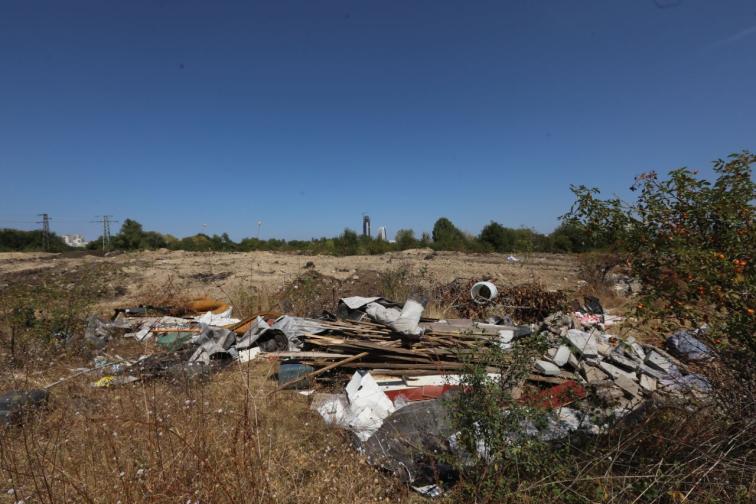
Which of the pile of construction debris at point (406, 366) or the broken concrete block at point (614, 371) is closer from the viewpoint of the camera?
the pile of construction debris at point (406, 366)

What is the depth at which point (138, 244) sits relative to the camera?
108ft

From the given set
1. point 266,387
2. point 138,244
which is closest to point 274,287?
point 266,387

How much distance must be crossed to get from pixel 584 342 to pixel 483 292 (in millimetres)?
2925

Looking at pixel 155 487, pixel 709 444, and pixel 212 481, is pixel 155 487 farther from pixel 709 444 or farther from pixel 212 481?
pixel 709 444

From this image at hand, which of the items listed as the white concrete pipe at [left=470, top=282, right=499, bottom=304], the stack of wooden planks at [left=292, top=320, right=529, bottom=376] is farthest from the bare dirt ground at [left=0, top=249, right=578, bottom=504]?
the white concrete pipe at [left=470, top=282, right=499, bottom=304]

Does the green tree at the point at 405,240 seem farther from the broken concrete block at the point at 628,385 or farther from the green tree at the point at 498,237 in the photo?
the broken concrete block at the point at 628,385

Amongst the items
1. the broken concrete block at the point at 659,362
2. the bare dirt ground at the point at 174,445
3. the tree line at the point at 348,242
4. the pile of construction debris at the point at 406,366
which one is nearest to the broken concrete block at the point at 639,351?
the pile of construction debris at the point at 406,366

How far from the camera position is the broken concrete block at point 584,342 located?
182 inches

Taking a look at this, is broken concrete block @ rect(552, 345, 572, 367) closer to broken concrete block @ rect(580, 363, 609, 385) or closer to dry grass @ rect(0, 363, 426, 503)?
broken concrete block @ rect(580, 363, 609, 385)

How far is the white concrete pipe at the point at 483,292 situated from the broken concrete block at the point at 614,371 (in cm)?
315

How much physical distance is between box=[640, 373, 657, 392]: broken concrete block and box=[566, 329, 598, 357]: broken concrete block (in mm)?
551

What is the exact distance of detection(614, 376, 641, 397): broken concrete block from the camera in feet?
12.3

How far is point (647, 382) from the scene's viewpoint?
408 centimetres

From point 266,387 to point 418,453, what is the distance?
233 cm
